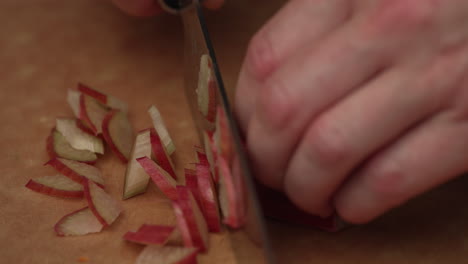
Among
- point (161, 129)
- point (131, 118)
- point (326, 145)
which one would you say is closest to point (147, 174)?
point (161, 129)

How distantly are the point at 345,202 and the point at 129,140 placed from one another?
55 cm

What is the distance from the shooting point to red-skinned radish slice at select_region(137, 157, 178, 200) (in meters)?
1.21

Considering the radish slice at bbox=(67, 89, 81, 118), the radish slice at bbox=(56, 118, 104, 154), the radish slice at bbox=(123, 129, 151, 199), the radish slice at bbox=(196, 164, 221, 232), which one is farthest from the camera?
the radish slice at bbox=(67, 89, 81, 118)

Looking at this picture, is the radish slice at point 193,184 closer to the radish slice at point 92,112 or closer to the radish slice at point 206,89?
the radish slice at point 206,89

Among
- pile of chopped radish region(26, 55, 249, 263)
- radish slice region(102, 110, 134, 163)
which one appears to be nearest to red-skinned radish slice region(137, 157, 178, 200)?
pile of chopped radish region(26, 55, 249, 263)

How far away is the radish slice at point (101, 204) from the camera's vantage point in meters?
1.18

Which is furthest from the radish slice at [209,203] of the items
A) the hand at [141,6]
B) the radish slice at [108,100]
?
the hand at [141,6]

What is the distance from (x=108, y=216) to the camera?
1183 millimetres

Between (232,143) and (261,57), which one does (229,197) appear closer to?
(232,143)

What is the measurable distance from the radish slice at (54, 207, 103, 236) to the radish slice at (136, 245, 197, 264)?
0.42 feet

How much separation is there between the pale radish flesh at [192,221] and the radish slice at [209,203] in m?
0.02

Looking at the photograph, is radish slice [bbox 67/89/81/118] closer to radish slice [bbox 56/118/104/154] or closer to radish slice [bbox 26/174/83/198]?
radish slice [bbox 56/118/104/154]

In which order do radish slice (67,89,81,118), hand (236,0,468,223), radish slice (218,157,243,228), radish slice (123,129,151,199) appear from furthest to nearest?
radish slice (67,89,81,118) < radish slice (123,129,151,199) < radish slice (218,157,243,228) < hand (236,0,468,223)

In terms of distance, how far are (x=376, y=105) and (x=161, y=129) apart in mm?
568
